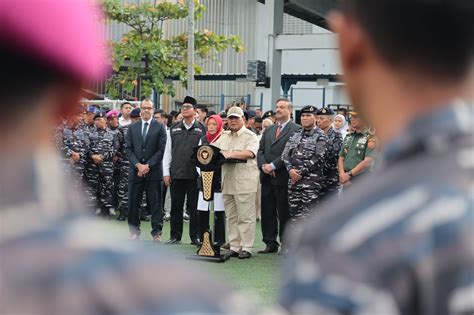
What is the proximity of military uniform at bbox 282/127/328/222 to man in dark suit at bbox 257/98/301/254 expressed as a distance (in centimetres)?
60

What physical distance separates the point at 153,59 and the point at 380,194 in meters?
→ 26.9

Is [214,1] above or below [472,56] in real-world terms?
above

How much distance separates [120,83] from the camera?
29094 millimetres

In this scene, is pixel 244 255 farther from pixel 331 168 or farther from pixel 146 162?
pixel 146 162

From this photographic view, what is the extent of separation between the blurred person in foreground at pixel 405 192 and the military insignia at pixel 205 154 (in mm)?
9831

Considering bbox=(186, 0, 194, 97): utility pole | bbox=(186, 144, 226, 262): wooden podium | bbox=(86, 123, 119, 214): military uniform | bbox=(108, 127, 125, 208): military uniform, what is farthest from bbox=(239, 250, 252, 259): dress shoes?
bbox=(186, 0, 194, 97): utility pole

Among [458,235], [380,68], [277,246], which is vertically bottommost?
[277,246]

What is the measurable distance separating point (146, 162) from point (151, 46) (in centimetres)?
1476

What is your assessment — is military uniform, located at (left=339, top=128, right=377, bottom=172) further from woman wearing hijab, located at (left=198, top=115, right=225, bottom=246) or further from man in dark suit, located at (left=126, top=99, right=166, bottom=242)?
man in dark suit, located at (left=126, top=99, right=166, bottom=242)

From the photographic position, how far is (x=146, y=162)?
522 inches

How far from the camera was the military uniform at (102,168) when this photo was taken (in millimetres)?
15828

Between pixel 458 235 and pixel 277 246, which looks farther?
pixel 277 246

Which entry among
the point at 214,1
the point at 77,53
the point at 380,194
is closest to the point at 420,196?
the point at 380,194

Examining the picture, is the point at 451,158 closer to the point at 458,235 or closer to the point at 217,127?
the point at 458,235
